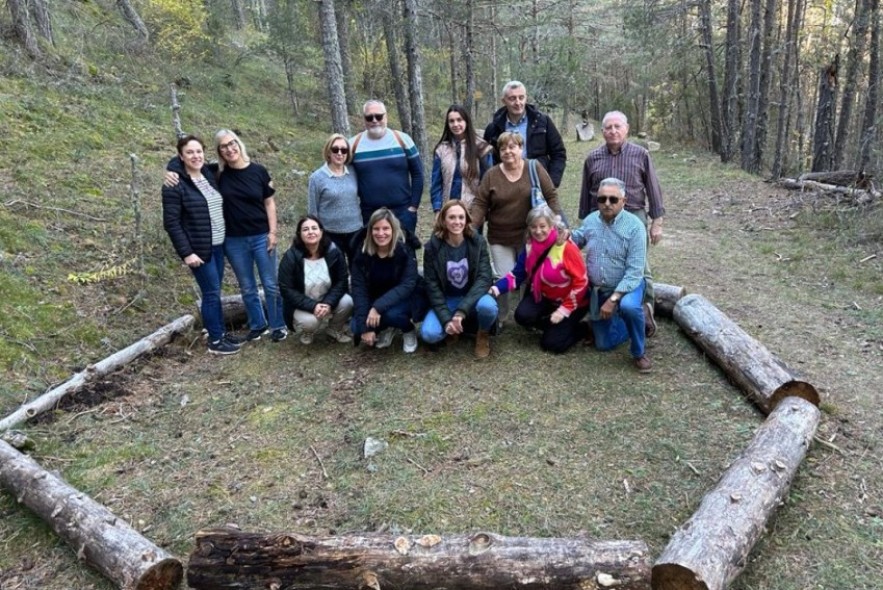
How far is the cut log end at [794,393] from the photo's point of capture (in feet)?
13.1

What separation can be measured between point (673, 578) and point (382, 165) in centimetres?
419

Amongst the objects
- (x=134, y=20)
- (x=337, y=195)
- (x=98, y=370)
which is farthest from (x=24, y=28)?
(x=337, y=195)

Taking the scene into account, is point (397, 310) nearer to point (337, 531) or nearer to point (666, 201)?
point (337, 531)

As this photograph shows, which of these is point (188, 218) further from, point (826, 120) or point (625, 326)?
point (826, 120)

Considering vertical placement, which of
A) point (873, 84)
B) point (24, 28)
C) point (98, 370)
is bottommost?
point (98, 370)

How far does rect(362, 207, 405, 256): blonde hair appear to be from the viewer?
5066 mm

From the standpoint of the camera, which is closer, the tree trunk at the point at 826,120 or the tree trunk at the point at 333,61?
the tree trunk at the point at 333,61

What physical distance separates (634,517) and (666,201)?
33.6 ft

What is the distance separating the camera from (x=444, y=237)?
518cm

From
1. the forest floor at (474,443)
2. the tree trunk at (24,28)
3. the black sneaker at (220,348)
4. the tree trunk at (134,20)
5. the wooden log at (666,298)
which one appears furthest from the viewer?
the tree trunk at (134,20)

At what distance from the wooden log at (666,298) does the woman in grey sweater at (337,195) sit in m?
3.15

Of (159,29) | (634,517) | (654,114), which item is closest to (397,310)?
(634,517)

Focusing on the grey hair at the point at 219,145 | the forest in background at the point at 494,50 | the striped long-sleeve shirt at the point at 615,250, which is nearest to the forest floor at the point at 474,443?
the striped long-sleeve shirt at the point at 615,250

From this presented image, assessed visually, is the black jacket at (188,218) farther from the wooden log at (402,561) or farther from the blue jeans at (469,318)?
the wooden log at (402,561)
